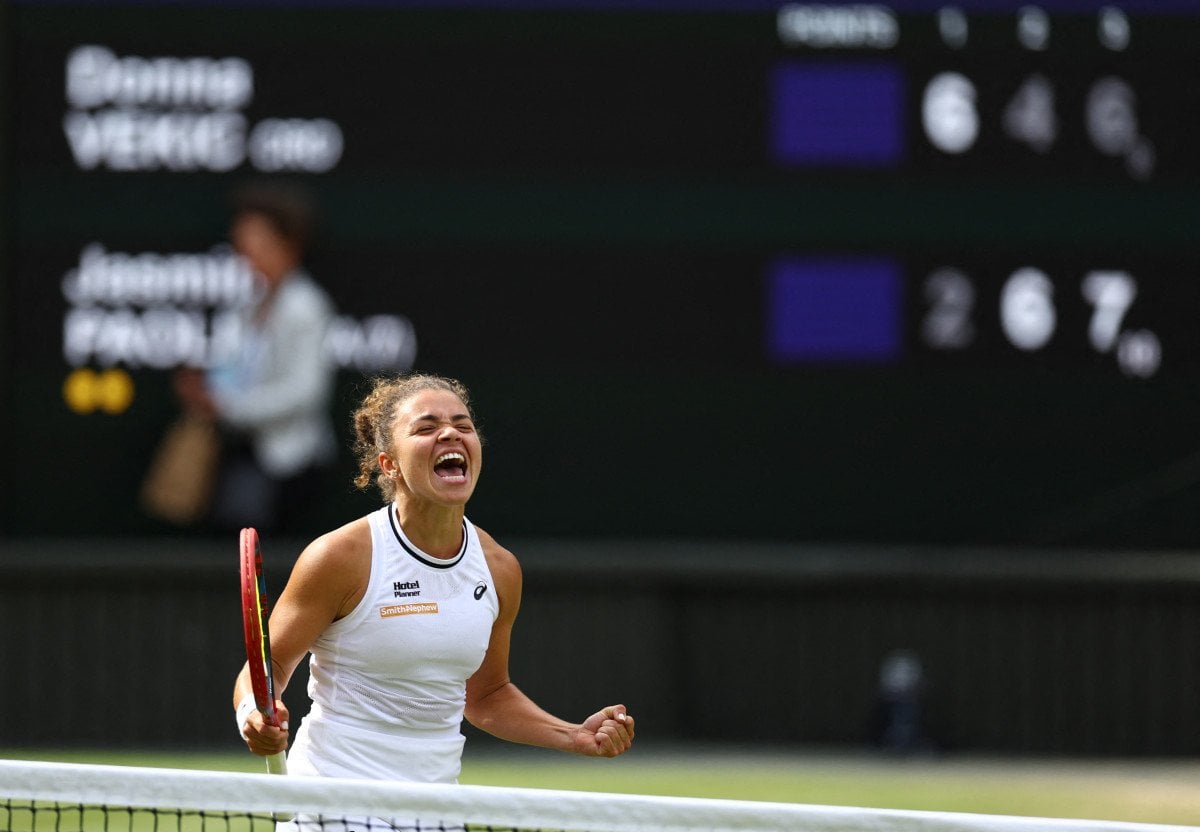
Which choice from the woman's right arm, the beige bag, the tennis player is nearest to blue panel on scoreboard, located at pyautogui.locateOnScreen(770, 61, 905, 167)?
the beige bag

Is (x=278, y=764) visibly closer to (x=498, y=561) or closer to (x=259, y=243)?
Result: (x=498, y=561)

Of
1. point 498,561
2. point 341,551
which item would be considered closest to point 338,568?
point 341,551

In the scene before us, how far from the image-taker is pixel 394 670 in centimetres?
398

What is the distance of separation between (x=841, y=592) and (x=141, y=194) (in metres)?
3.26

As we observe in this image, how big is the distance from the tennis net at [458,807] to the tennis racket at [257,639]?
115 millimetres

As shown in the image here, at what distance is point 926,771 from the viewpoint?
8703mm

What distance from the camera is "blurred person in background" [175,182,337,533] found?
28.5 feet

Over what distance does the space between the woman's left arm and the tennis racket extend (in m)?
0.49

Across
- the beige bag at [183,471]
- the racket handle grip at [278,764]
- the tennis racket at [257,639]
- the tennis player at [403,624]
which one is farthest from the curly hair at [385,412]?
the beige bag at [183,471]

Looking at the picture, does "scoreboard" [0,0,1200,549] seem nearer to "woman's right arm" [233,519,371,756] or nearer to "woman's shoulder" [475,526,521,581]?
"woman's shoulder" [475,526,521,581]

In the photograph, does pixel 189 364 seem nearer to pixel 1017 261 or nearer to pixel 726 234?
pixel 726 234

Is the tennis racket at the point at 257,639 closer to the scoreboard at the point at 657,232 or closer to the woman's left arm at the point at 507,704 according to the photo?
the woman's left arm at the point at 507,704

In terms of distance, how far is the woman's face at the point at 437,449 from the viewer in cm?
400

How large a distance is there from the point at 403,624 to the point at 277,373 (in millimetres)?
4880
